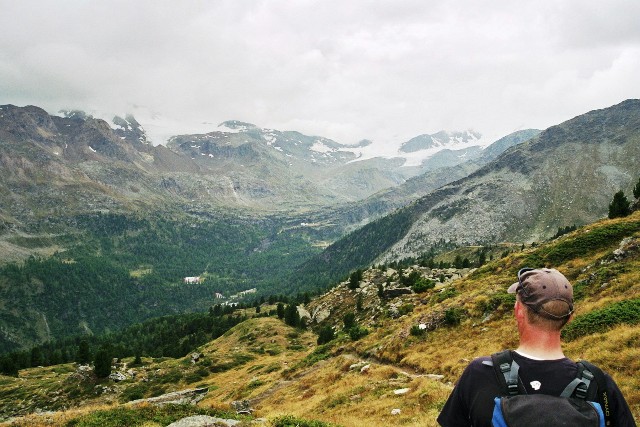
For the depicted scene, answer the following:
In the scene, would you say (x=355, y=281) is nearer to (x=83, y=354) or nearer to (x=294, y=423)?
(x=83, y=354)

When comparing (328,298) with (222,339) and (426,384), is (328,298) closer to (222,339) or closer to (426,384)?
(222,339)

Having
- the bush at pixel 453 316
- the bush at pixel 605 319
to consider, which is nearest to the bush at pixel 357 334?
the bush at pixel 453 316

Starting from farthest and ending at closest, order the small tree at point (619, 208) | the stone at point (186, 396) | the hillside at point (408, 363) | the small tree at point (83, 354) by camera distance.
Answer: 1. the small tree at point (83, 354)
2. the small tree at point (619, 208)
3. the stone at point (186, 396)
4. the hillside at point (408, 363)

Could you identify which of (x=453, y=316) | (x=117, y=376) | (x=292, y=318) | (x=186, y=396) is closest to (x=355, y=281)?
(x=292, y=318)

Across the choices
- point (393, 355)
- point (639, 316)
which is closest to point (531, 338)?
point (639, 316)

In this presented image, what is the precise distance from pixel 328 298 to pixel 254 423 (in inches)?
3789

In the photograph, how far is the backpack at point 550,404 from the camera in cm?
444

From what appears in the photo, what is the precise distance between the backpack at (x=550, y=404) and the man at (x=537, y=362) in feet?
0.38

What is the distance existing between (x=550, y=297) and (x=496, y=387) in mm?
1456

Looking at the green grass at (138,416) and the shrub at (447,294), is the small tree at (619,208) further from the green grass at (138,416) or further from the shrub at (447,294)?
the green grass at (138,416)

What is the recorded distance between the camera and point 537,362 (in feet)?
16.7

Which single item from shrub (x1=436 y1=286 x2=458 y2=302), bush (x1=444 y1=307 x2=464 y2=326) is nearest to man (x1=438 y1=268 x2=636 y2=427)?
bush (x1=444 y1=307 x2=464 y2=326)

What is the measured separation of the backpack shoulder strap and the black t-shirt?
0.29 feet

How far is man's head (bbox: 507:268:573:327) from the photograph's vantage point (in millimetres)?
5234
